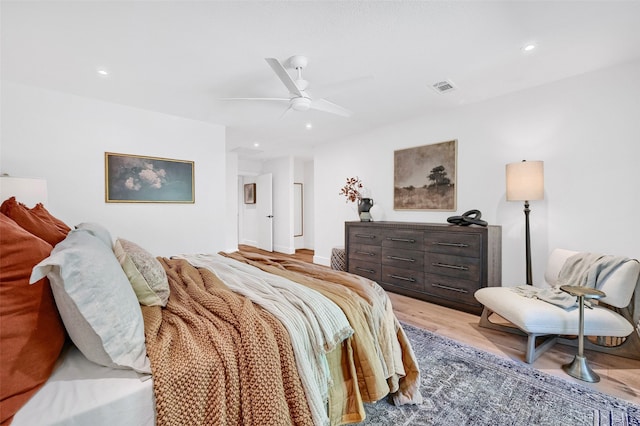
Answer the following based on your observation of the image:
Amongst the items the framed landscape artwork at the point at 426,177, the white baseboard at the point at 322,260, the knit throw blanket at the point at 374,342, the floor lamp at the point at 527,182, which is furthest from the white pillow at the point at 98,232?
the white baseboard at the point at 322,260

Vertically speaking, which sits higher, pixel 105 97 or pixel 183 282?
pixel 105 97

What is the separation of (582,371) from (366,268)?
2467 mm

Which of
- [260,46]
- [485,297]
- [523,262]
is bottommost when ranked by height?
[485,297]

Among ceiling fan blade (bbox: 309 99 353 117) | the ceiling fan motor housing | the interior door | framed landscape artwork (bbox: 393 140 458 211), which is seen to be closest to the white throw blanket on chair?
framed landscape artwork (bbox: 393 140 458 211)

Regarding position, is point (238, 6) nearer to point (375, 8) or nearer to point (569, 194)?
point (375, 8)

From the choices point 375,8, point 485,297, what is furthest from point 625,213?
point 375,8

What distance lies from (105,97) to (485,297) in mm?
4529

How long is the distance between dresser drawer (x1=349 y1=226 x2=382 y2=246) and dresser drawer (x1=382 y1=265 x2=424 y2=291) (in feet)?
1.25

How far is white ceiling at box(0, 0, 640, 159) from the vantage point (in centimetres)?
185

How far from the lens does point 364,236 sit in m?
4.10

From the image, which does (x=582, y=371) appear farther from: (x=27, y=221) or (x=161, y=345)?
(x=27, y=221)

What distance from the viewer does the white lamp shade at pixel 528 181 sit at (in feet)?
9.00

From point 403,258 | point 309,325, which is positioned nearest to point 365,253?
point 403,258

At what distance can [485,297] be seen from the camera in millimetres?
2447
